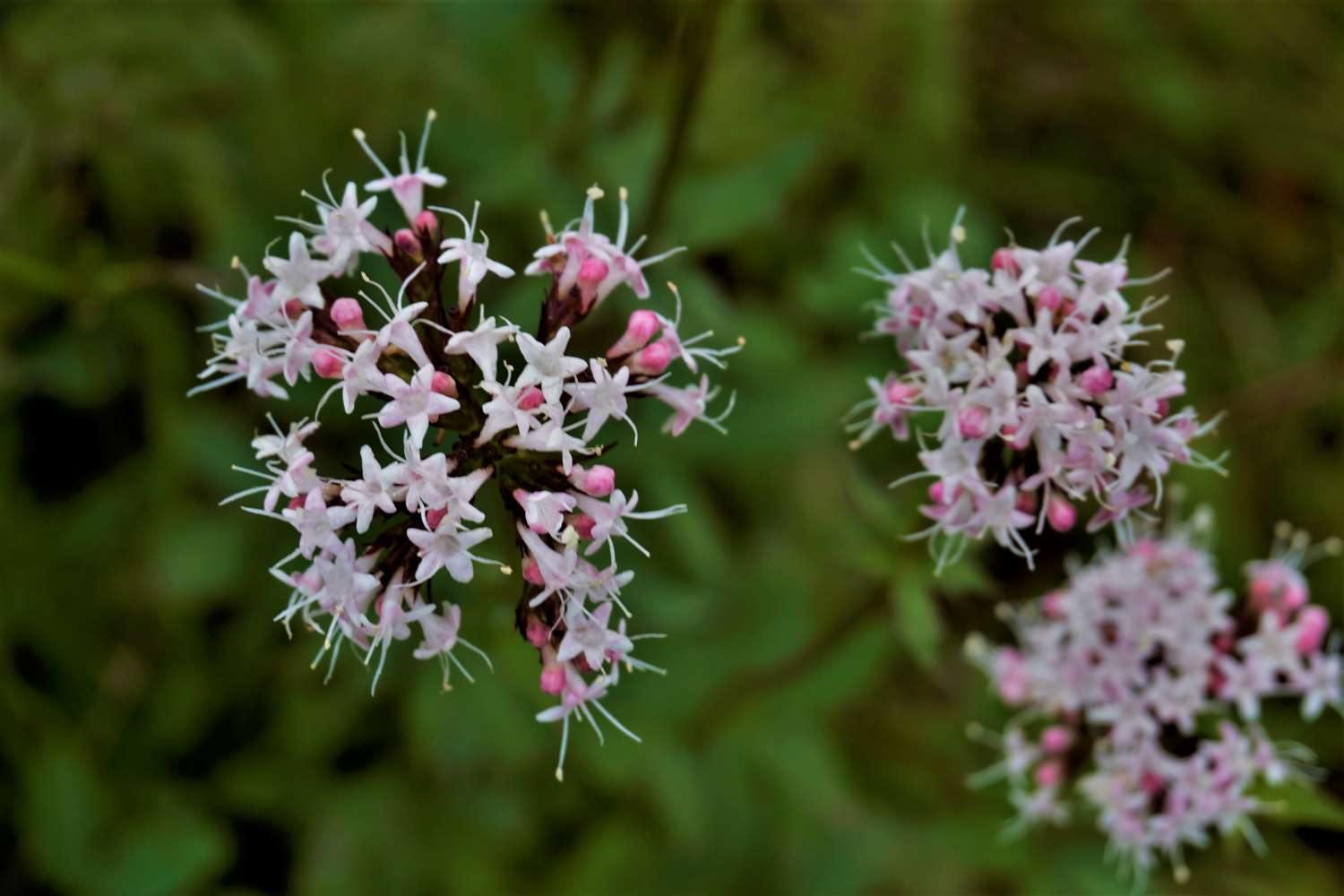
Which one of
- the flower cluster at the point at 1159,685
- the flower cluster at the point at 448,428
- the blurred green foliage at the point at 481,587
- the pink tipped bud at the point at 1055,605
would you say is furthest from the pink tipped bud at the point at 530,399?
the pink tipped bud at the point at 1055,605

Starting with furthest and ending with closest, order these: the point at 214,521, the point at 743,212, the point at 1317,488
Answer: the point at 1317,488 < the point at 214,521 < the point at 743,212

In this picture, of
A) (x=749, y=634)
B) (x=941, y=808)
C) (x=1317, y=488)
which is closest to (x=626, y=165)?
(x=749, y=634)

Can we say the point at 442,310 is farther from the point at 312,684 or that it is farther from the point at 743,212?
the point at 312,684

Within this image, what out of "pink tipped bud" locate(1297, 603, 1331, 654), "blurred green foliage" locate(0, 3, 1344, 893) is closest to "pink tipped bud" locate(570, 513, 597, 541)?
"blurred green foliage" locate(0, 3, 1344, 893)

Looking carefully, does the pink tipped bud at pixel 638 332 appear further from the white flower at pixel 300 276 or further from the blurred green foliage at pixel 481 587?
the blurred green foliage at pixel 481 587

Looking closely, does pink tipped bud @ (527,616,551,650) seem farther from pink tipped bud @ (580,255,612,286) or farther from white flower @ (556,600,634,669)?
pink tipped bud @ (580,255,612,286)

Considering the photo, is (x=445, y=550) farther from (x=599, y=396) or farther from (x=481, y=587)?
(x=481, y=587)
